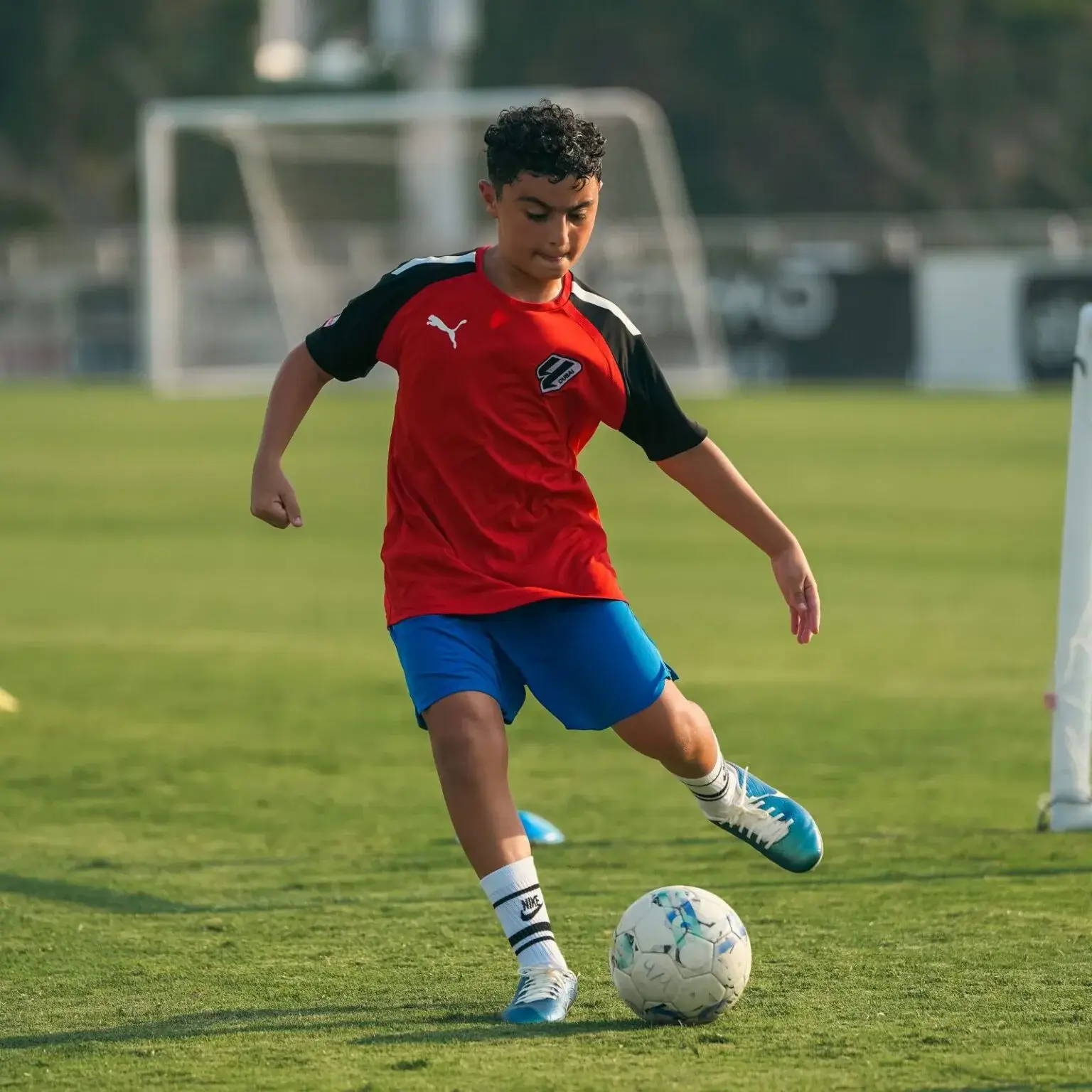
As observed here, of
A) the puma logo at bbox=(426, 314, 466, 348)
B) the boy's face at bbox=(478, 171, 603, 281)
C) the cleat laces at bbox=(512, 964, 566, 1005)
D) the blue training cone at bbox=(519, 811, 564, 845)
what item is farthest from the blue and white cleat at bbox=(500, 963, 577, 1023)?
the blue training cone at bbox=(519, 811, 564, 845)

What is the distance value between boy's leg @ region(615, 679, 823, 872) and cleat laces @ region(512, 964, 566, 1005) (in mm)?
516

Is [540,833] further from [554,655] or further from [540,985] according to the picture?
[540,985]

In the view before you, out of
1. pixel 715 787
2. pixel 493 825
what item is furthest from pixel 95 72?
pixel 493 825

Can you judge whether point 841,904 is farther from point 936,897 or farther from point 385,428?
point 385,428

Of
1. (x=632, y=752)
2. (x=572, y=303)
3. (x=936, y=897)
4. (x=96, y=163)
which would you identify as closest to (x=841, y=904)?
(x=936, y=897)

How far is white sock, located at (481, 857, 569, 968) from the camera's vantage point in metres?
4.27

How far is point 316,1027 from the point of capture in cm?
418

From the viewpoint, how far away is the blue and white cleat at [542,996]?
4.16 metres

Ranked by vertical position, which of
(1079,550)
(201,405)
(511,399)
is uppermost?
(511,399)

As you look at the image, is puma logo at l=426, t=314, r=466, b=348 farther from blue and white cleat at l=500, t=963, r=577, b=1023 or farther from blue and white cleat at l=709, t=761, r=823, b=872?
blue and white cleat at l=500, t=963, r=577, b=1023

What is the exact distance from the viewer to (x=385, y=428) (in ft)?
88.9

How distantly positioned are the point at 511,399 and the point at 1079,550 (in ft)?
7.20

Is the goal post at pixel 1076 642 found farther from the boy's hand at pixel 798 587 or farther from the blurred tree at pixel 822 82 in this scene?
the blurred tree at pixel 822 82

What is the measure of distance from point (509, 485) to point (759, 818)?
3.41 ft
